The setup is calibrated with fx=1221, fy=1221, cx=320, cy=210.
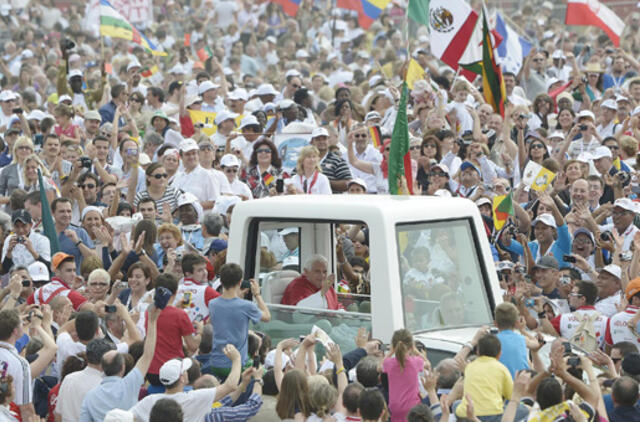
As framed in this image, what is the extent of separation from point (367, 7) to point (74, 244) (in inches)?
501

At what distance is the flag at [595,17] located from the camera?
20188mm

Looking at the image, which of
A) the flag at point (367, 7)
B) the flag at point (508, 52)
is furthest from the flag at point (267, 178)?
the flag at point (367, 7)

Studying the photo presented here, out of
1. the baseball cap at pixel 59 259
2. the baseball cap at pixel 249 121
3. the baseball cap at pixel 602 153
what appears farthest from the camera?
the baseball cap at pixel 249 121

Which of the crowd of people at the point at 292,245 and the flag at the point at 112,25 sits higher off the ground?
the flag at the point at 112,25

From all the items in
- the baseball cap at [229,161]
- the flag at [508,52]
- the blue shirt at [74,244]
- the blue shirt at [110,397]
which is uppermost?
Result: the flag at [508,52]

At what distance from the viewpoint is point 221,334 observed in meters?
8.05

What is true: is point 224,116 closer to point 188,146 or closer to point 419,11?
point 188,146

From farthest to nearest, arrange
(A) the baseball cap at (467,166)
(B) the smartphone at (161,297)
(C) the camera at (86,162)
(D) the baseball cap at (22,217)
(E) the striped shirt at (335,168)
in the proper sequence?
(E) the striped shirt at (335,168)
(A) the baseball cap at (467,166)
(C) the camera at (86,162)
(D) the baseball cap at (22,217)
(B) the smartphone at (161,297)

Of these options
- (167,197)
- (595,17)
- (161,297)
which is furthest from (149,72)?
(161,297)

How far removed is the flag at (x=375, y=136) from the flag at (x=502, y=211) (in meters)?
3.31

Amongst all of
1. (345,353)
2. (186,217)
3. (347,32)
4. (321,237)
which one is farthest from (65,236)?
(347,32)

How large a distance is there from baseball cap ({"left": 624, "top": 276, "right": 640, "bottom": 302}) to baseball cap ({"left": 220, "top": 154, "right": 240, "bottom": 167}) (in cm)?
543

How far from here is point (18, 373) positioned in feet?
25.6

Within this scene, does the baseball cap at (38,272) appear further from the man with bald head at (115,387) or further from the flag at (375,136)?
the flag at (375,136)
